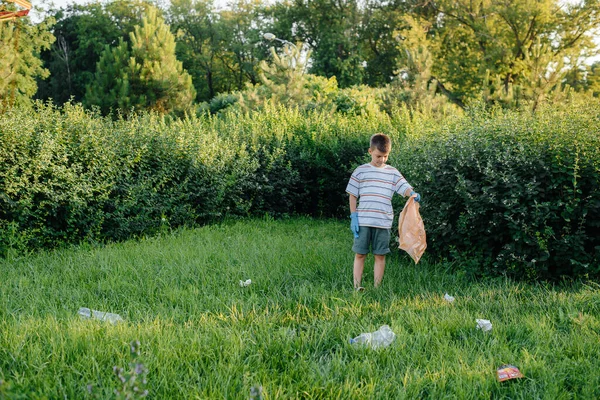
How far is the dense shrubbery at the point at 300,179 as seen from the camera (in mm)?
5441

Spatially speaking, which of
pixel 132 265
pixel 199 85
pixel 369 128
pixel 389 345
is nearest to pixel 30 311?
pixel 132 265

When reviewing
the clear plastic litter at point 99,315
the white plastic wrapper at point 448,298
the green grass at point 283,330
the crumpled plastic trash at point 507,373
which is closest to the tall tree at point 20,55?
the green grass at point 283,330

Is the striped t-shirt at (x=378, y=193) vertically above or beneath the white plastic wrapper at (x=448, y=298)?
above

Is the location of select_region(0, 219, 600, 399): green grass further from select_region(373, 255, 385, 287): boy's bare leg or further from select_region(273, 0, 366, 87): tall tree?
select_region(273, 0, 366, 87): tall tree

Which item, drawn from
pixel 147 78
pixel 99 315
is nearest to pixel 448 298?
pixel 99 315

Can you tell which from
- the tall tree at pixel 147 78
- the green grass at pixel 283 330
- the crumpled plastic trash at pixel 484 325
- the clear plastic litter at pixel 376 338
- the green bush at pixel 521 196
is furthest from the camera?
the tall tree at pixel 147 78

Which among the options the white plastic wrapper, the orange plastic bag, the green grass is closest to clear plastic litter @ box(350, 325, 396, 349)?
the green grass

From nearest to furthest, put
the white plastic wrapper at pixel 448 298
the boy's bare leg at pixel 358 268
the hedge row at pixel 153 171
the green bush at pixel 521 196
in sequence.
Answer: the white plastic wrapper at pixel 448 298
the green bush at pixel 521 196
the boy's bare leg at pixel 358 268
the hedge row at pixel 153 171

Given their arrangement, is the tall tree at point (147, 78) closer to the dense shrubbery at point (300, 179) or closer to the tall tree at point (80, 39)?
the tall tree at point (80, 39)

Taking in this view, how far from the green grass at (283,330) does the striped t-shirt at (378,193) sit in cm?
71

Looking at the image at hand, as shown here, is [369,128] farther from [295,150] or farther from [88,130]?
[88,130]

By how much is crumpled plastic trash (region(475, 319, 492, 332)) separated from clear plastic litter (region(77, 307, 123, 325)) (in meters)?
2.89

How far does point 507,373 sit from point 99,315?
3.16 metres

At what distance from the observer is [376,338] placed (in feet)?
12.3
